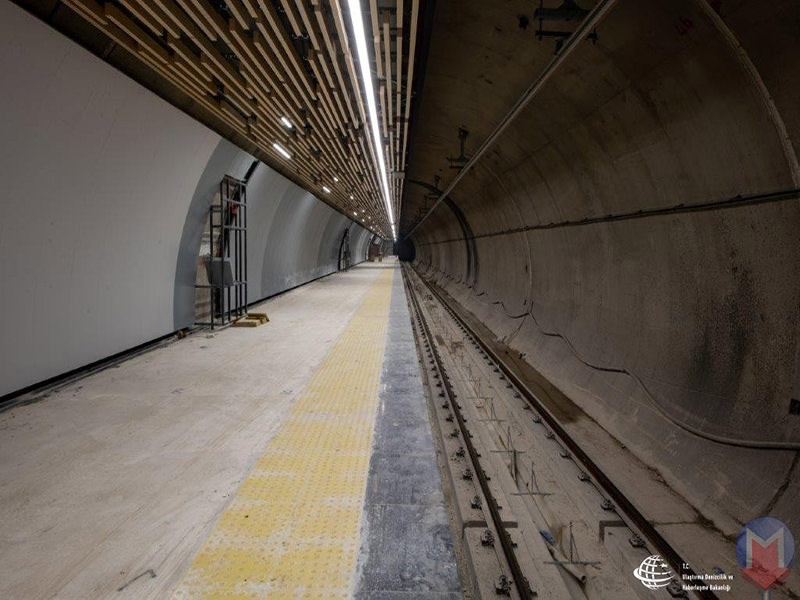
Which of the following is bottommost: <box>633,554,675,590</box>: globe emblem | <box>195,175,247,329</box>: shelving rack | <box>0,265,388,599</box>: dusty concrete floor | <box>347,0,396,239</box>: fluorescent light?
<box>633,554,675,590</box>: globe emblem

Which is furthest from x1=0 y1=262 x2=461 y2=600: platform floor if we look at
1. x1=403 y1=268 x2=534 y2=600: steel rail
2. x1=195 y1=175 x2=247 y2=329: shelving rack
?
x1=195 y1=175 x2=247 y2=329: shelving rack

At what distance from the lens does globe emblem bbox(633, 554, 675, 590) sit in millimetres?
2836

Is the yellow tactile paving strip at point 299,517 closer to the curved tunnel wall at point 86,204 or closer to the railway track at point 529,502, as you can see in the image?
the railway track at point 529,502

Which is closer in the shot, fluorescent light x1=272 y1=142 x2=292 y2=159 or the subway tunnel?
the subway tunnel

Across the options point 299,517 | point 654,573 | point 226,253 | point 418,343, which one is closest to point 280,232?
point 226,253

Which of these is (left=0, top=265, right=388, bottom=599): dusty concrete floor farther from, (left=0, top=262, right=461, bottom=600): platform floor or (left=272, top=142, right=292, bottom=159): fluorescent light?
(left=272, top=142, right=292, bottom=159): fluorescent light

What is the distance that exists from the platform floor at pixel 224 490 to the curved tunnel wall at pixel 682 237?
216cm

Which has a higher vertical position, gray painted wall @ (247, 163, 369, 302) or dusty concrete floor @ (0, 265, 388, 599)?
gray painted wall @ (247, 163, 369, 302)

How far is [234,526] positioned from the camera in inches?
113

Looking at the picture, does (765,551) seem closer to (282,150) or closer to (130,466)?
(130,466)

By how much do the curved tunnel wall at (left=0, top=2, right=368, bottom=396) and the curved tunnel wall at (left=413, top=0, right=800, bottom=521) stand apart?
4.66 metres

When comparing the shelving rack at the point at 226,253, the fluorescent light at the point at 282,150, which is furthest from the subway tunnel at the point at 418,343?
the shelving rack at the point at 226,253

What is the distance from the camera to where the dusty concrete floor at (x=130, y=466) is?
253cm

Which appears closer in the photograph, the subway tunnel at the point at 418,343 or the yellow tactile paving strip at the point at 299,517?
the yellow tactile paving strip at the point at 299,517
